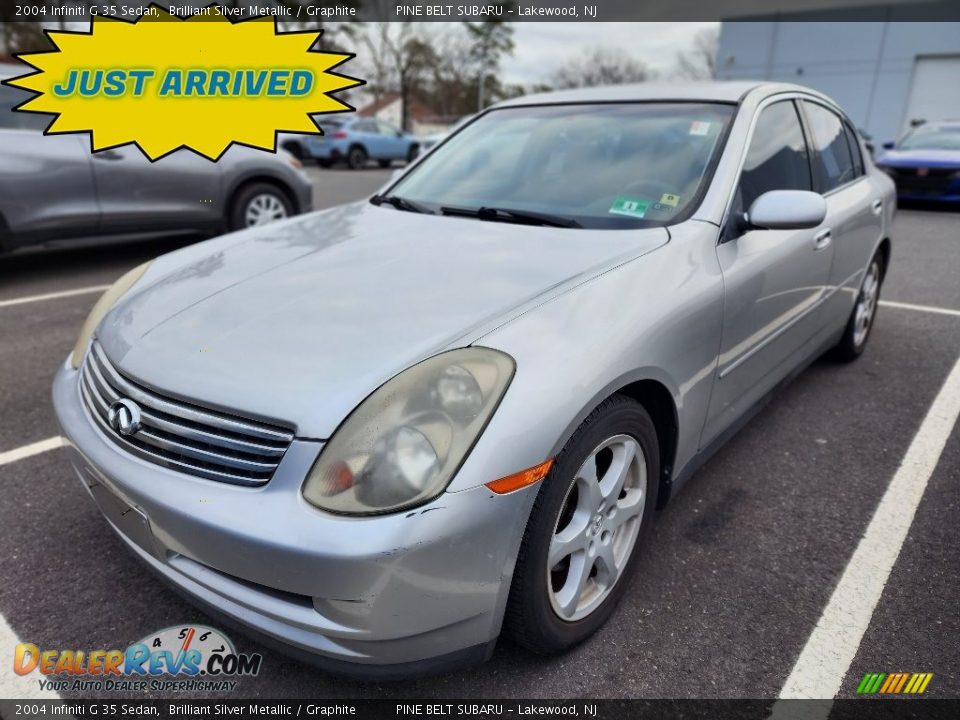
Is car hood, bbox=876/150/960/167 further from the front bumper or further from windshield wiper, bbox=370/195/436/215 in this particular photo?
the front bumper

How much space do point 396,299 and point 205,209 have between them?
16.6ft

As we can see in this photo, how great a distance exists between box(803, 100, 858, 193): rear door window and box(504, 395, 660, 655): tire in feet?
6.68

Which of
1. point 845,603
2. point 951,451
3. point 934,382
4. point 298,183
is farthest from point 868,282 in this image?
point 298,183

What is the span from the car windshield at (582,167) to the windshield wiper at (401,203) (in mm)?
23

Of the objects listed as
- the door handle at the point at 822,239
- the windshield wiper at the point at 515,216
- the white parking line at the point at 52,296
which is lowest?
the white parking line at the point at 52,296

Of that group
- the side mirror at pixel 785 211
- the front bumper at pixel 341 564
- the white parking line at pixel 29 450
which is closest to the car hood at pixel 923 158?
the side mirror at pixel 785 211

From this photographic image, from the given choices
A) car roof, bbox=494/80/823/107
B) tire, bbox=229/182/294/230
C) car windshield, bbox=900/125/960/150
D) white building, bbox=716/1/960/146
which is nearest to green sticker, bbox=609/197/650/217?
car roof, bbox=494/80/823/107

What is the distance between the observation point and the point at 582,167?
8.81 ft

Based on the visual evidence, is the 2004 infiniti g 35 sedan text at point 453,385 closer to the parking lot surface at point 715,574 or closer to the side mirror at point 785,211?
the side mirror at point 785,211

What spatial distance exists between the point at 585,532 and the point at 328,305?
943 millimetres

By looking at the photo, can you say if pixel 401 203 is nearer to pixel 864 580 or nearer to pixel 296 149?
pixel 864 580

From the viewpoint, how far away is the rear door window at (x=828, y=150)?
3238mm

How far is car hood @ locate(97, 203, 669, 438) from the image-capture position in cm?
156

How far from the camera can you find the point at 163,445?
1.61m
